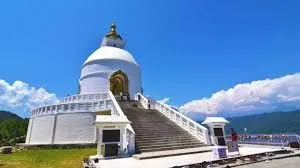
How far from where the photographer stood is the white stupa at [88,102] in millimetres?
20672

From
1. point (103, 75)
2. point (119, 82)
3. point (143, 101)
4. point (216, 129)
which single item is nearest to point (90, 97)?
point (103, 75)

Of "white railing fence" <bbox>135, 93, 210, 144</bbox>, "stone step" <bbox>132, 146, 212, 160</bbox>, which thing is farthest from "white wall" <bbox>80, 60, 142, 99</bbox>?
"stone step" <bbox>132, 146, 212, 160</bbox>

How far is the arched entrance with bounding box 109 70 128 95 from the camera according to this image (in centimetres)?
2917

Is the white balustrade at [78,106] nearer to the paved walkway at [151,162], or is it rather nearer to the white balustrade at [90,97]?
the white balustrade at [90,97]

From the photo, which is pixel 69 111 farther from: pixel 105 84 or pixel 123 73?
pixel 123 73

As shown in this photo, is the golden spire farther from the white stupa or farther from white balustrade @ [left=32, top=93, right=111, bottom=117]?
white balustrade @ [left=32, top=93, right=111, bottom=117]

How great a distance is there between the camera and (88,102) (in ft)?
70.6

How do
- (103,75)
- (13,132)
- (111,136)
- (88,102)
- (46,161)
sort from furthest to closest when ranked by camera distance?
(13,132) < (103,75) < (88,102) < (46,161) < (111,136)

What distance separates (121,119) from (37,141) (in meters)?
14.1

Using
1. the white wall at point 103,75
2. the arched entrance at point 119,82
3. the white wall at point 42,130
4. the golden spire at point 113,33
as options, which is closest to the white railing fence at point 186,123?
the arched entrance at point 119,82

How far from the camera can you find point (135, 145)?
1354cm

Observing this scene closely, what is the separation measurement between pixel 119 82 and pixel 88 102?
29.9ft

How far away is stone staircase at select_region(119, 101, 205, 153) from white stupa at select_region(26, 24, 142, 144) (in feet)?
13.5

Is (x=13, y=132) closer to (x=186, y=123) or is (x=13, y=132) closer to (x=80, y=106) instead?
(x=80, y=106)
